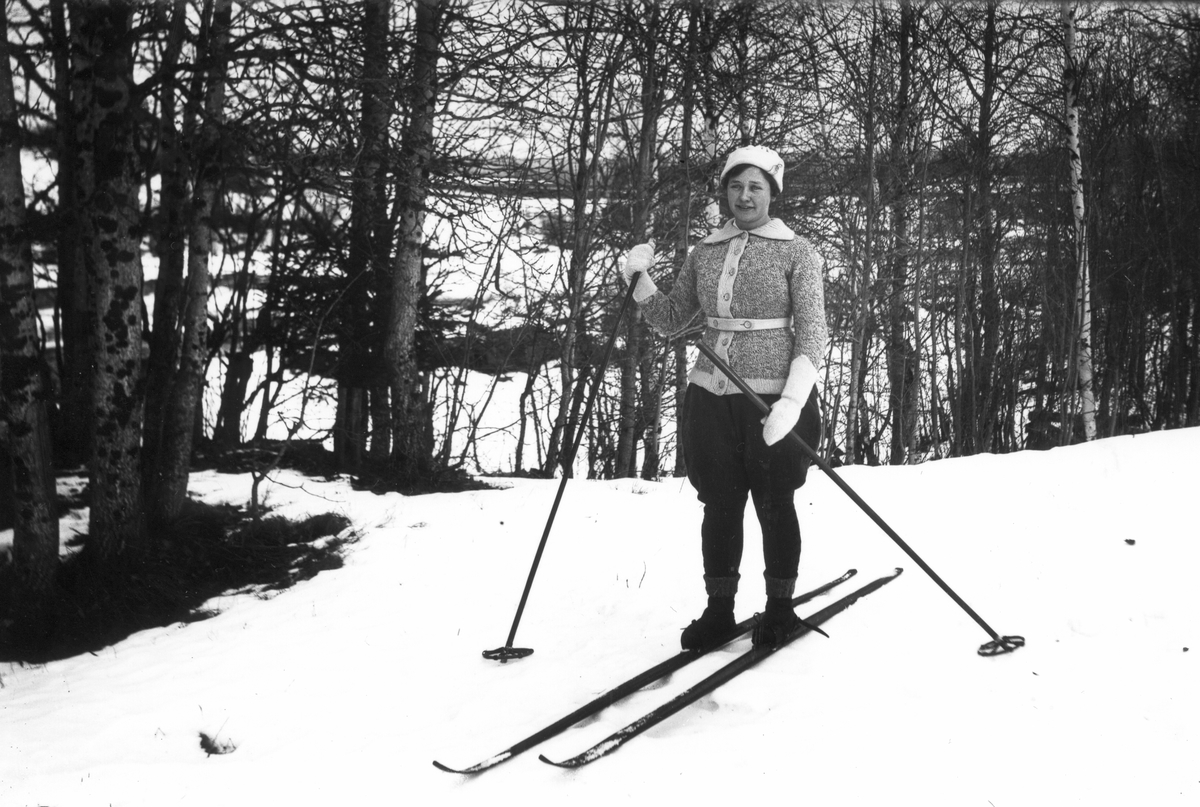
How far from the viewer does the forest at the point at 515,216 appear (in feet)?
18.0

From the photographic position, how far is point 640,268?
3.86 m

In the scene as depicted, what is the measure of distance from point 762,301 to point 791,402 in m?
0.48

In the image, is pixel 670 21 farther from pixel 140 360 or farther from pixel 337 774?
pixel 337 774

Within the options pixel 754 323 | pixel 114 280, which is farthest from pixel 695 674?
pixel 114 280

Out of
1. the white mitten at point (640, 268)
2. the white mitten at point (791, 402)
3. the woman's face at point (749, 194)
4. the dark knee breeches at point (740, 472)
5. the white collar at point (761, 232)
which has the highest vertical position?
the woman's face at point (749, 194)

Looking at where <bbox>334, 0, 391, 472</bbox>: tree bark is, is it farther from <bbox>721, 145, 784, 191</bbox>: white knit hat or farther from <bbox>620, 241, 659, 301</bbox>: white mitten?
<bbox>721, 145, 784, 191</bbox>: white knit hat

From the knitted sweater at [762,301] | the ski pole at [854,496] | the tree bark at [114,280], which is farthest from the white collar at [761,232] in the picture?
the tree bark at [114,280]

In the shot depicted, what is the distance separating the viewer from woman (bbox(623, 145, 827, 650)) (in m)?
3.65

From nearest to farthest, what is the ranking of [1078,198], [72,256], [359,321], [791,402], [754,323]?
[791,402] < [754,323] < [72,256] < [359,321] < [1078,198]

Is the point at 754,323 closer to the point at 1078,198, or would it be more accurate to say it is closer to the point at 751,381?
the point at 751,381

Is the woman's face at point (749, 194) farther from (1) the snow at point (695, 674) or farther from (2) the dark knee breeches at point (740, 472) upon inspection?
(1) the snow at point (695, 674)

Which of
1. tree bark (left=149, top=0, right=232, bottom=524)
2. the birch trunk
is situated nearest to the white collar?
tree bark (left=149, top=0, right=232, bottom=524)

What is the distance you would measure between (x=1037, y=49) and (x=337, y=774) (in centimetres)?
1303

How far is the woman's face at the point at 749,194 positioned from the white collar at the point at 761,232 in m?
0.04
